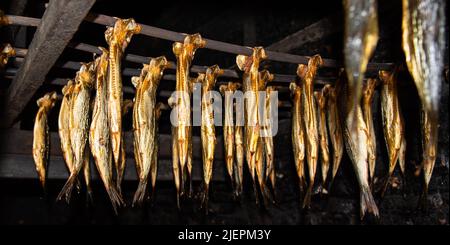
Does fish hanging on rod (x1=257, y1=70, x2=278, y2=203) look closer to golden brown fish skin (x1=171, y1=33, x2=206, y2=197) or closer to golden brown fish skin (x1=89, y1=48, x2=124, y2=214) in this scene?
golden brown fish skin (x1=171, y1=33, x2=206, y2=197)

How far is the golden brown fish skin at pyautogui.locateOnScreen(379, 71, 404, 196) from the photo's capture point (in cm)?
284

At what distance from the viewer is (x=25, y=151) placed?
Answer: 3.76m

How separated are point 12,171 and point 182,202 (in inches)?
102

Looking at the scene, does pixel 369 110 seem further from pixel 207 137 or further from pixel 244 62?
pixel 207 137

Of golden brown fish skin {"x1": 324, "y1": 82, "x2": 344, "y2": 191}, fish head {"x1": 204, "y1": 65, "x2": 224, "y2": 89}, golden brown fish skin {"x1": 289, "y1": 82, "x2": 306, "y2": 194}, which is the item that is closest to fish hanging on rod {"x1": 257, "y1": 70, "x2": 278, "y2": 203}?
golden brown fish skin {"x1": 289, "y1": 82, "x2": 306, "y2": 194}

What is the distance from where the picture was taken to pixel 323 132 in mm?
3162

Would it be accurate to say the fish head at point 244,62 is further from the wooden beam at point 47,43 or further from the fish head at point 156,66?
the wooden beam at point 47,43

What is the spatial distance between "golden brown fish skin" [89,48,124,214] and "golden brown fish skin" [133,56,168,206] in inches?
6.9

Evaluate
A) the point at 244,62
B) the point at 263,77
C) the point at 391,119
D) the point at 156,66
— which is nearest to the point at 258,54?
the point at 244,62

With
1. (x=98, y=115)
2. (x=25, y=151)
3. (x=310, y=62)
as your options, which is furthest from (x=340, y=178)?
(x=25, y=151)

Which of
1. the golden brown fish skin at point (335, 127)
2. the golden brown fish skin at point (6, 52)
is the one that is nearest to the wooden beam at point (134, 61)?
the golden brown fish skin at point (6, 52)

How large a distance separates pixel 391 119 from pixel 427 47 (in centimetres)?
190

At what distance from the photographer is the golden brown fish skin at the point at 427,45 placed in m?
1.06

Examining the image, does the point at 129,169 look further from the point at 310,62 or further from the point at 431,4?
the point at 431,4
